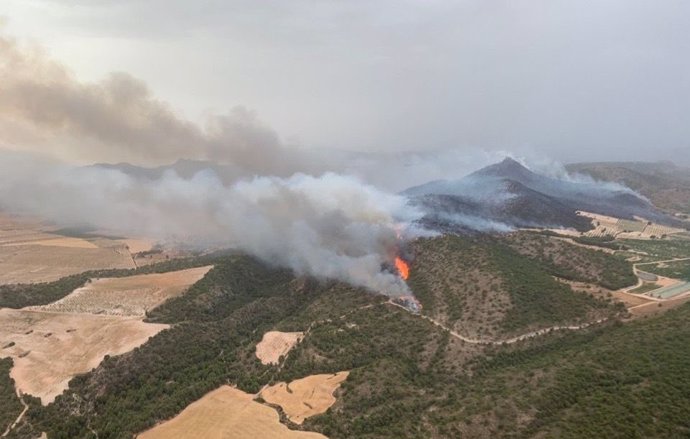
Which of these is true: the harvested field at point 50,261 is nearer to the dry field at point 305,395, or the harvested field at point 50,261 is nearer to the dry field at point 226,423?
the dry field at point 226,423

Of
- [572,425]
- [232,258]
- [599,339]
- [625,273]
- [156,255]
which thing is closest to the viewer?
[572,425]

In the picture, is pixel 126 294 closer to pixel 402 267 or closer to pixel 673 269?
pixel 402 267

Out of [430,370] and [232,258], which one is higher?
[232,258]

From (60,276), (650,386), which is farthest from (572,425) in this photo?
(60,276)

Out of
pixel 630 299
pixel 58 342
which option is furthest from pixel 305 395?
pixel 630 299

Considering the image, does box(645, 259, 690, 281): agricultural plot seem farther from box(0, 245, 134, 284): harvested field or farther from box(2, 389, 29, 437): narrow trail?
box(0, 245, 134, 284): harvested field

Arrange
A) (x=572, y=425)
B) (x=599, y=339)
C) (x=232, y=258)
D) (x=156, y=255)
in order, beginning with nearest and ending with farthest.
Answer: (x=572, y=425) < (x=599, y=339) < (x=232, y=258) < (x=156, y=255)

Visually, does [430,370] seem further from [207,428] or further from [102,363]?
[102,363]
